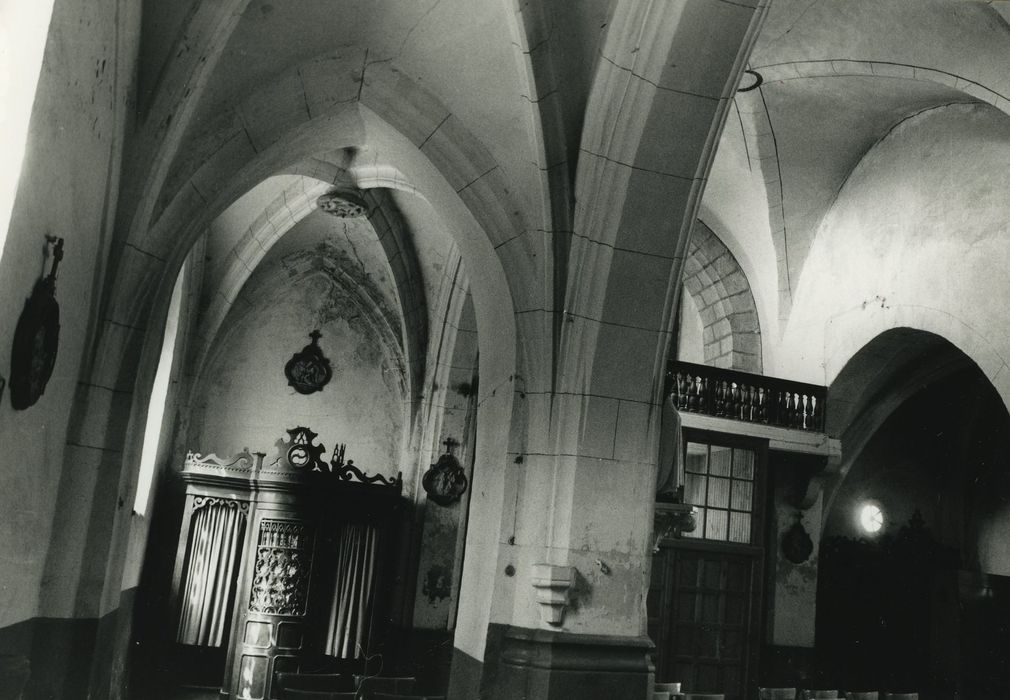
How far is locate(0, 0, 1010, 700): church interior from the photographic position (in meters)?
5.32

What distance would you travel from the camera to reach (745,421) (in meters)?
10.2

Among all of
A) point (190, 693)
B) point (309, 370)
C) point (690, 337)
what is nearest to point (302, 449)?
point (309, 370)

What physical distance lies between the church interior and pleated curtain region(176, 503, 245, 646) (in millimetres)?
35

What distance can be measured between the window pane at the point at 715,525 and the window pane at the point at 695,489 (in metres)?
0.19

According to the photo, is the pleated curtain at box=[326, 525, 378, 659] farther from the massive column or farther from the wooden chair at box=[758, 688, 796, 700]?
the wooden chair at box=[758, 688, 796, 700]

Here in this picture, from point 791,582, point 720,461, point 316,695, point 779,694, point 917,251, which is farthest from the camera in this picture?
point 720,461

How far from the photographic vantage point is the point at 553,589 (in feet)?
18.1

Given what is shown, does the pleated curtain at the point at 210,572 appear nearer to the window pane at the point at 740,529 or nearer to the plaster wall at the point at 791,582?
the window pane at the point at 740,529

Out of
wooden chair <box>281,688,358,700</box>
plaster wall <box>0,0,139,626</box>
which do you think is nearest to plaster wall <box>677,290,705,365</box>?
wooden chair <box>281,688,358,700</box>

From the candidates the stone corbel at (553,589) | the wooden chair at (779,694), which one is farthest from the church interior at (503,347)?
the wooden chair at (779,694)

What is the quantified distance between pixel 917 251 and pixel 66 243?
7934mm

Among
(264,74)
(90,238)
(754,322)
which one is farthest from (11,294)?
(754,322)

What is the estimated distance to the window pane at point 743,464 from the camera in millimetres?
10484

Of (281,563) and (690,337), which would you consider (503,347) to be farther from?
(690,337)
